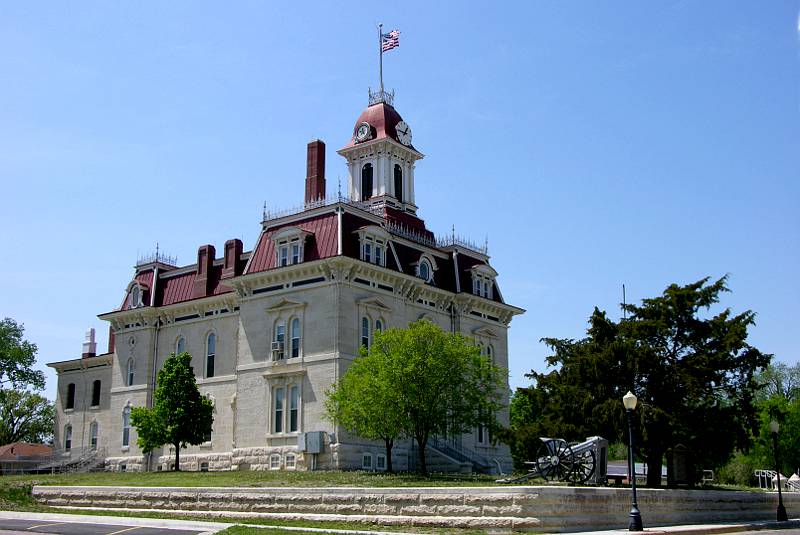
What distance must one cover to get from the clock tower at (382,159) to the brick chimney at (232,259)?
28.3ft

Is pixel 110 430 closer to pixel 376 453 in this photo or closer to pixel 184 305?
pixel 184 305

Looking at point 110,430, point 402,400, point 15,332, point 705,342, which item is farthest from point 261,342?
point 15,332

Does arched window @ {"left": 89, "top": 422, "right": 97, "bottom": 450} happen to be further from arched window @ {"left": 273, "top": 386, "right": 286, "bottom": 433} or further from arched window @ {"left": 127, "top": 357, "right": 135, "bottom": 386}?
arched window @ {"left": 273, "top": 386, "right": 286, "bottom": 433}


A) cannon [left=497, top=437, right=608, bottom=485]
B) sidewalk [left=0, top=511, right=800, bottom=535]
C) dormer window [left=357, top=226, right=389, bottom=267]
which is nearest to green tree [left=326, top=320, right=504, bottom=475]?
dormer window [left=357, top=226, right=389, bottom=267]

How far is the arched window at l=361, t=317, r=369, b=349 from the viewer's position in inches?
1900

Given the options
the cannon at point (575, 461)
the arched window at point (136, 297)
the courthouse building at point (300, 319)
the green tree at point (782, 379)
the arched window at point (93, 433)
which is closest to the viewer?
the cannon at point (575, 461)

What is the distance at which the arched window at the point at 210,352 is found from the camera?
180ft

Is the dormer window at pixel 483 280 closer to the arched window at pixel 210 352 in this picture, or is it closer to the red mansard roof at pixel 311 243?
the red mansard roof at pixel 311 243

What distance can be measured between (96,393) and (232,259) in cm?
1827

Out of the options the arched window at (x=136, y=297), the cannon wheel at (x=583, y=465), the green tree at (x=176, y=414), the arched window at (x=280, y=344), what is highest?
the arched window at (x=136, y=297)

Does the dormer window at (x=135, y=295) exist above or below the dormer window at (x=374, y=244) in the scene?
below

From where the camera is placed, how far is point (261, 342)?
4991 centimetres

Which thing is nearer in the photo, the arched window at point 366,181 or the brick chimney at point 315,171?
the brick chimney at point 315,171

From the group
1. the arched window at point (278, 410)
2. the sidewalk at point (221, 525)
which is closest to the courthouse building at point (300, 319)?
the arched window at point (278, 410)
